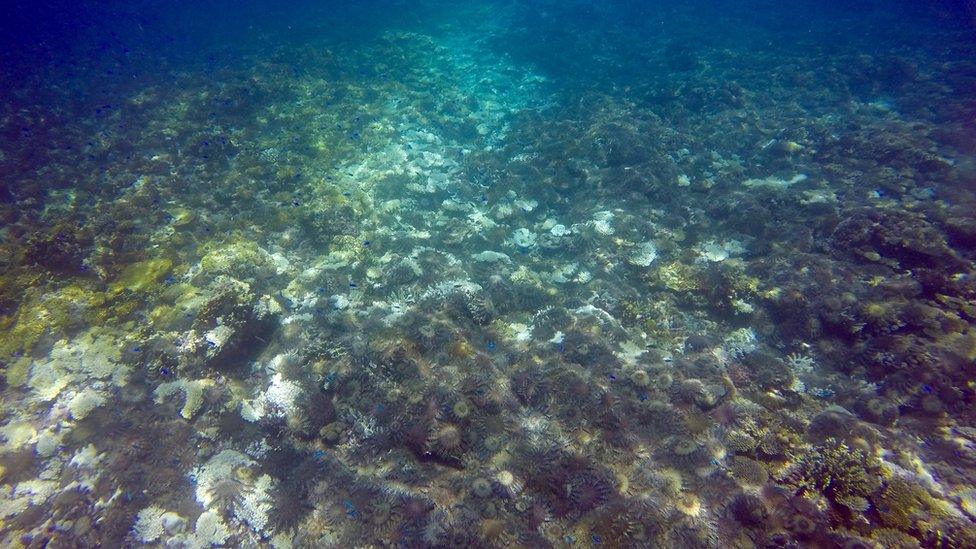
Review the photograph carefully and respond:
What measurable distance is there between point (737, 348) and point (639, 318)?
5.88 feet

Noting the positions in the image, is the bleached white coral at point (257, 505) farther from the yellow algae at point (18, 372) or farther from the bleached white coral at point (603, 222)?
the bleached white coral at point (603, 222)

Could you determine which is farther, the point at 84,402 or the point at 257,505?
the point at 84,402

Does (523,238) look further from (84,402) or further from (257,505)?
(84,402)

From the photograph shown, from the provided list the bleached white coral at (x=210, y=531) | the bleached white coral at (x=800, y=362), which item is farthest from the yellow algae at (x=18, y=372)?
the bleached white coral at (x=800, y=362)

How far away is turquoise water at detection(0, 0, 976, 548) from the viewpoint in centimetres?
484

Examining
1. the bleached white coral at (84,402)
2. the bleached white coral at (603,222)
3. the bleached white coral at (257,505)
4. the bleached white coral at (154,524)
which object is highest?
the bleached white coral at (603,222)

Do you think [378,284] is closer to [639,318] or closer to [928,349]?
[639,318]

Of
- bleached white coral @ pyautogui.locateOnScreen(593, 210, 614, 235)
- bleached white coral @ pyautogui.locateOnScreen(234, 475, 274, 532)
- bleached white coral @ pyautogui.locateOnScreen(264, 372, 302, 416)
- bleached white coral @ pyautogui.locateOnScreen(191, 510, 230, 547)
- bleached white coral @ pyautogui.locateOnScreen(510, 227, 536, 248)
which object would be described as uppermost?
bleached white coral @ pyautogui.locateOnScreen(593, 210, 614, 235)

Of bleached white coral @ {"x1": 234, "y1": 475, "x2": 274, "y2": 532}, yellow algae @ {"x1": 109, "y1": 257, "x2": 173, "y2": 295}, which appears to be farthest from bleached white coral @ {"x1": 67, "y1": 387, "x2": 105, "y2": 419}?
bleached white coral @ {"x1": 234, "y1": 475, "x2": 274, "y2": 532}

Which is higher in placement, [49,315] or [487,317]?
[487,317]

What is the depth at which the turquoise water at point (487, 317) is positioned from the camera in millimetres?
4840

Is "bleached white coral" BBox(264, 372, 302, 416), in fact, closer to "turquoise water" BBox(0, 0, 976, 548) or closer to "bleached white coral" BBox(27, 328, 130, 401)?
"turquoise water" BBox(0, 0, 976, 548)

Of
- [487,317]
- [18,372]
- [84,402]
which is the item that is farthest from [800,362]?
[18,372]

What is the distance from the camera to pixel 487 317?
24.7 feet
